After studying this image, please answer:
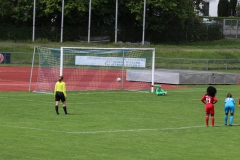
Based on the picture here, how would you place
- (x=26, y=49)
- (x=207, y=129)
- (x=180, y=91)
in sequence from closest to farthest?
(x=207, y=129)
(x=180, y=91)
(x=26, y=49)

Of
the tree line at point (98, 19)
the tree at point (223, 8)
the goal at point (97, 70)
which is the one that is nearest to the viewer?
the goal at point (97, 70)

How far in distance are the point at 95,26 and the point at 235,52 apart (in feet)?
58.1

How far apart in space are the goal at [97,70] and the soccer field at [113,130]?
23.5ft

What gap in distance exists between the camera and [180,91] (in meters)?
42.0

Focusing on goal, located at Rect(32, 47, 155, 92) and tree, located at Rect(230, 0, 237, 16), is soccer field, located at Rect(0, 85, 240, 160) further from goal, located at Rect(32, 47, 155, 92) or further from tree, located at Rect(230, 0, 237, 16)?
tree, located at Rect(230, 0, 237, 16)

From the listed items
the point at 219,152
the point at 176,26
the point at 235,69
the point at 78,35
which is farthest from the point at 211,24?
the point at 219,152

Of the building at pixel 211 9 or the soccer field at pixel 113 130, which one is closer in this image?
the soccer field at pixel 113 130

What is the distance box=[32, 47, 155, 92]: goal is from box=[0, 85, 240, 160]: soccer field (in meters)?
7.15

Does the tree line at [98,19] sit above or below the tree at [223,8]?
below

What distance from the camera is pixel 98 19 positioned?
81125mm

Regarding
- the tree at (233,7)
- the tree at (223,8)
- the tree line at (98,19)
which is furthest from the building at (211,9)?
the tree line at (98,19)

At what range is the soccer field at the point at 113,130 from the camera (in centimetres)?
1759

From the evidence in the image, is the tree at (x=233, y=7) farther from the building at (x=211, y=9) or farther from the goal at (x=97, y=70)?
the goal at (x=97, y=70)

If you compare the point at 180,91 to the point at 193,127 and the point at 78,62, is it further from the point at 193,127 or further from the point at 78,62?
the point at 193,127
